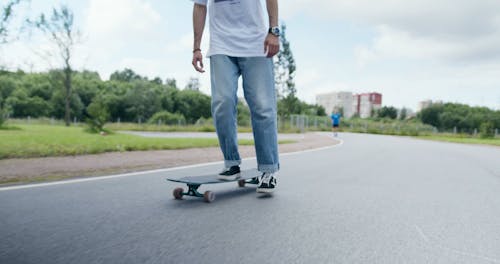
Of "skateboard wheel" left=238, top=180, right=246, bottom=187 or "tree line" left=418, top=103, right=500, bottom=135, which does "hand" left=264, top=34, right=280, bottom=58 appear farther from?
"tree line" left=418, top=103, right=500, bottom=135

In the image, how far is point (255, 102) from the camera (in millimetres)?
3234

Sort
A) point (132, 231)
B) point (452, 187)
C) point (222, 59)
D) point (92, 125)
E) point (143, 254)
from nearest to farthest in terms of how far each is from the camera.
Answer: point (143, 254) → point (132, 231) → point (222, 59) → point (452, 187) → point (92, 125)

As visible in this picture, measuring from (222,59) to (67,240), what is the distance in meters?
1.91

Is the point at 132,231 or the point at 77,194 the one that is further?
the point at 77,194

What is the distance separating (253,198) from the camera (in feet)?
9.89

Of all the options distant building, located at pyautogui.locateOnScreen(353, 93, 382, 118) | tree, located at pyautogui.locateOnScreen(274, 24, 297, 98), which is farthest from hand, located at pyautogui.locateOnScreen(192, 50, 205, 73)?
distant building, located at pyautogui.locateOnScreen(353, 93, 382, 118)

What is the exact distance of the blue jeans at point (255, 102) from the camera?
3186 millimetres

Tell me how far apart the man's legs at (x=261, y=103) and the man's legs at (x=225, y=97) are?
12 cm

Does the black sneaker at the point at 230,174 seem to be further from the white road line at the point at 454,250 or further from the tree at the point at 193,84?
the tree at the point at 193,84

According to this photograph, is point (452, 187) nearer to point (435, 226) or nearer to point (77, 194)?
point (435, 226)

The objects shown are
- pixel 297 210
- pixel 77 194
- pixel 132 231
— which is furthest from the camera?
pixel 77 194

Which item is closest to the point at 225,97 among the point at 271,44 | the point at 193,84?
the point at 271,44

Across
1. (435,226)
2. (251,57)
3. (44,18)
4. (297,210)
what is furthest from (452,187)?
(44,18)

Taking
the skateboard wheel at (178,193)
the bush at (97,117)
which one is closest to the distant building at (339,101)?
the bush at (97,117)
